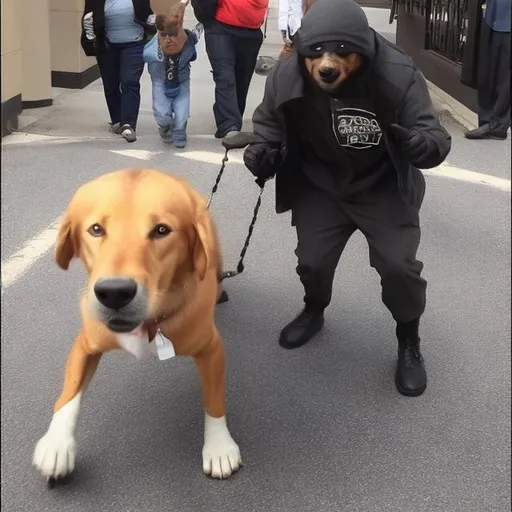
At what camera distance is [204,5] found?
1950 mm

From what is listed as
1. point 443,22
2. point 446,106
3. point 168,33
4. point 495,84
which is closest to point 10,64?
point 168,33

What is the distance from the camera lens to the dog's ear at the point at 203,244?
1.03m

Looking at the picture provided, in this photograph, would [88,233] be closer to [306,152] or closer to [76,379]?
[76,379]

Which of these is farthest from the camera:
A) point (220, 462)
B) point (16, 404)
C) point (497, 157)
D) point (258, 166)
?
point (258, 166)

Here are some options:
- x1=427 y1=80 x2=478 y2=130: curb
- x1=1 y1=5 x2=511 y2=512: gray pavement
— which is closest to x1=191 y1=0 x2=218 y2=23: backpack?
x1=1 y1=5 x2=511 y2=512: gray pavement

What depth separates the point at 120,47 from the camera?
3.10ft

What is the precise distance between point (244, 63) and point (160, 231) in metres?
1.67

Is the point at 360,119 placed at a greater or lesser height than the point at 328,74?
lesser

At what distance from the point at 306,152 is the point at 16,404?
0.87 m

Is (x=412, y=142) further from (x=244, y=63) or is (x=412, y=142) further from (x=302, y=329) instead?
(x=244, y=63)

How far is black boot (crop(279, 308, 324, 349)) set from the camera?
1.87m

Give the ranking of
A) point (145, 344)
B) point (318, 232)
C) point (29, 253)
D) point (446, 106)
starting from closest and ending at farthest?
1. point (29, 253)
2. point (145, 344)
3. point (318, 232)
4. point (446, 106)

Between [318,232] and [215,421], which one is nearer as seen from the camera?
[215,421]

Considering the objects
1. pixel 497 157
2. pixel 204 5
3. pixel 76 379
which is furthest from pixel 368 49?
pixel 204 5
